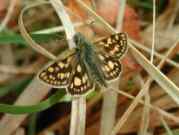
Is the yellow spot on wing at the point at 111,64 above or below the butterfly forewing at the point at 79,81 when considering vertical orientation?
above

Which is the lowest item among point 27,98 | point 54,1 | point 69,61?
point 27,98

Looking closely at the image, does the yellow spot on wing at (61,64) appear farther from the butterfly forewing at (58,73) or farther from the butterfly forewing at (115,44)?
the butterfly forewing at (115,44)

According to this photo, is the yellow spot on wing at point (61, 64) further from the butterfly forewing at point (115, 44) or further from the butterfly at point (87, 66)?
the butterfly forewing at point (115, 44)

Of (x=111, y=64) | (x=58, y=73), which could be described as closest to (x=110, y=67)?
(x=111, y=64)

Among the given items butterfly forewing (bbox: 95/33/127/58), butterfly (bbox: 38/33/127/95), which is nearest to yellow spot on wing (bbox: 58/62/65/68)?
butterfly (bbox: 38/33/127/95)

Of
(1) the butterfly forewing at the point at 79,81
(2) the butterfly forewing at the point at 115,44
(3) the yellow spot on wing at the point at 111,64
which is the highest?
(2) the butterfly forewing at the point at 115,44

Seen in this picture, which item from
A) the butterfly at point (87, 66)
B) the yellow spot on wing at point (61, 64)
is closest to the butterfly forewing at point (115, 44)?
the butterfly at point (87, 66)

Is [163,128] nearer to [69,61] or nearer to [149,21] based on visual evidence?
[69,61]

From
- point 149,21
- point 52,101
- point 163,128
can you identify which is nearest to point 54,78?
point 52,101
